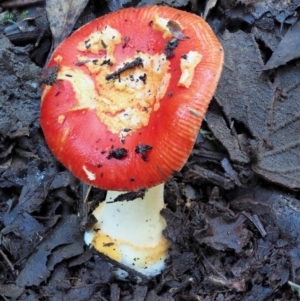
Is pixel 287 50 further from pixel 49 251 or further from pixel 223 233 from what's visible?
pixel 49 251

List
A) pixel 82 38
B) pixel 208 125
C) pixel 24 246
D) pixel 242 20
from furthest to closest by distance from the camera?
1. pixel 242 20
2. pixel 208 125
3. pixel 24 246
4. pixel 82 38

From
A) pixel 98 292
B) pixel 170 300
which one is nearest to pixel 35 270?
→ pixel 98 292

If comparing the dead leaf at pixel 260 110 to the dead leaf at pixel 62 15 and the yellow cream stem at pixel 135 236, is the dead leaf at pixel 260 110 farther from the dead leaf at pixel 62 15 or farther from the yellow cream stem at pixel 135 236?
the dead leaf at pixel 62 15

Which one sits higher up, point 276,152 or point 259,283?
point 276,152

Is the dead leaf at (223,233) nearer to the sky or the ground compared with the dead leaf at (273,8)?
nearer to the ground

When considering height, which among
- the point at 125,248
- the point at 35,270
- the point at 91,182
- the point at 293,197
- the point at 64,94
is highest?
the point at 64,94

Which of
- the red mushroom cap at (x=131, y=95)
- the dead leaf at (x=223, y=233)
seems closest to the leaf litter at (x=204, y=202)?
the dead leaf at (x=223, y=233)

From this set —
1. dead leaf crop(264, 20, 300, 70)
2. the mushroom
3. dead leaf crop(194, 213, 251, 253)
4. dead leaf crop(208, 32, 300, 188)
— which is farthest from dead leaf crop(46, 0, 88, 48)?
dead leaf crop(194, 213, 251, 253)

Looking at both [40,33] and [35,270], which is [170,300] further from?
[40,33]
